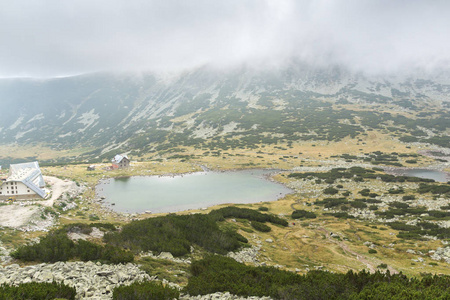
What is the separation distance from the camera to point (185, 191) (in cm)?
5359

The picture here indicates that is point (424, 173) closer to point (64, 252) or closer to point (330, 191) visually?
point (330, 191)

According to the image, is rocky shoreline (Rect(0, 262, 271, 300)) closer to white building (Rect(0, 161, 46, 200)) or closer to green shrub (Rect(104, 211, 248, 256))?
green shrub (Rect(104, 211, 248, 256))

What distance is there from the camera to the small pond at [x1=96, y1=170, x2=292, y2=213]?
44.6m

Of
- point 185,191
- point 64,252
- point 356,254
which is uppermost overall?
point 64,252

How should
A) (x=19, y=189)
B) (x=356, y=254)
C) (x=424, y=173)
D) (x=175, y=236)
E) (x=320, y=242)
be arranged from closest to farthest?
(x=175, y=236), (x=356, y=254), (x=320, y=242), (x=19, y=189), (x=424, y=173)

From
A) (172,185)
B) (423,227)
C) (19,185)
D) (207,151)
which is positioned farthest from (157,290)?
(207,151)

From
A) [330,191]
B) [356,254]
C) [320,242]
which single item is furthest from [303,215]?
[330,191]

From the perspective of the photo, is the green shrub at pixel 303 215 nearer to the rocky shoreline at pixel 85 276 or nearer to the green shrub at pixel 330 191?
the green shrub at pixel 330 191

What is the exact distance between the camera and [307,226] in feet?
105

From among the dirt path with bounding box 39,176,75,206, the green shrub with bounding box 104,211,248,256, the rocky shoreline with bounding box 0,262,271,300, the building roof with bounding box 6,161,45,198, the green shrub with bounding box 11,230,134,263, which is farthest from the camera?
the building roof with bounding box 6,161,45,198

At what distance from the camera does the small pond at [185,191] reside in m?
44.6

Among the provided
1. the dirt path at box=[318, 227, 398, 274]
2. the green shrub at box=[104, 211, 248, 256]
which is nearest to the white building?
the green shrub at box=[104, 211, 248, 256]

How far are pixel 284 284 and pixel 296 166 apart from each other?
6703 centimetres

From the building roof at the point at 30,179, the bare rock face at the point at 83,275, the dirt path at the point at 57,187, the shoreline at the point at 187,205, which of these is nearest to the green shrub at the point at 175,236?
the bare rock face at the point at 83,275
